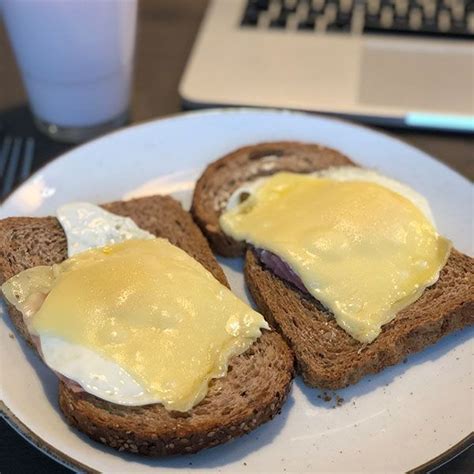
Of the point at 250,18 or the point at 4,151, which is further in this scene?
the point at 250,18

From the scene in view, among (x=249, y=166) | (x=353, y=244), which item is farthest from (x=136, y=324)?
(x=249, y=166)

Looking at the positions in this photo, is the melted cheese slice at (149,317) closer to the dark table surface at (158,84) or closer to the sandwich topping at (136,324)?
the sandwich topping at (136,324)

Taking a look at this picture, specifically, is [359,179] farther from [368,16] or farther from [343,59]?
[368,16]

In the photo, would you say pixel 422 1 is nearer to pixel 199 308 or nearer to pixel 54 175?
pixel 54 175

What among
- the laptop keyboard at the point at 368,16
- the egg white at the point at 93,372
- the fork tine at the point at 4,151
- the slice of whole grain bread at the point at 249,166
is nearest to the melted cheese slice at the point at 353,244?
the slice of whole grain bread at the point at 249,166

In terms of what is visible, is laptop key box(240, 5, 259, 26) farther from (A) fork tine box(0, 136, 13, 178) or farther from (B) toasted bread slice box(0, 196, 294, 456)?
(B) toasted bread slice box(0, 196, 294, 456)

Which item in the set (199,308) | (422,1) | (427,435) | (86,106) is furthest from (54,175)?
(422,1)

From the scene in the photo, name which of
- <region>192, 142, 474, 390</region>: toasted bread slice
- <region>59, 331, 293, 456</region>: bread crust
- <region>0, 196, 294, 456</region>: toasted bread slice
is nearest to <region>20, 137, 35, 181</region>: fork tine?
<region>0, 196, 294, 456</region>: toasted bread slice
